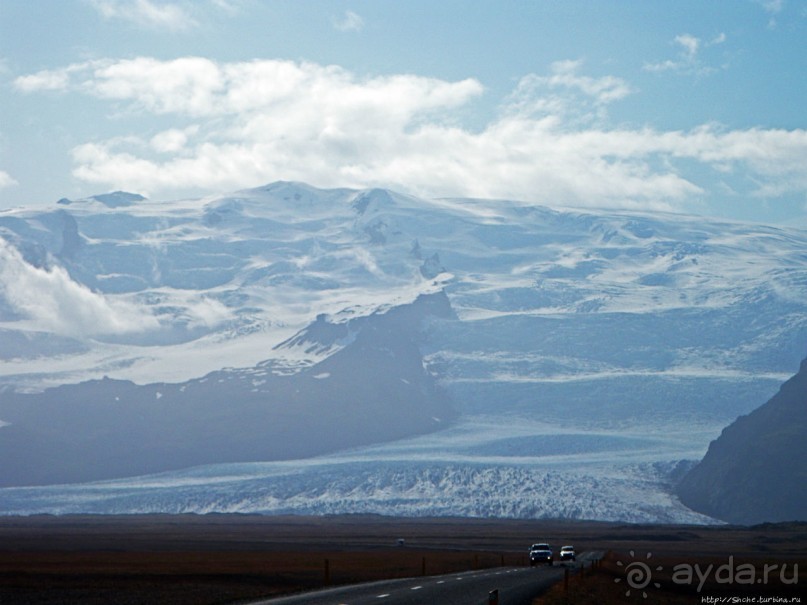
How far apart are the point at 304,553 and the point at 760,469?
269 feet

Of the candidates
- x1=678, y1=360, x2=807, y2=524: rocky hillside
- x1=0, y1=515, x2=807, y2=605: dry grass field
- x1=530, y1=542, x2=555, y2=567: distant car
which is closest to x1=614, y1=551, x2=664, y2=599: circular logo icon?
x1=0, y1=515, x2=807, y2=605: dry grass field

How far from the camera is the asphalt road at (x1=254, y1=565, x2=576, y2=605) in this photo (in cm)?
3278

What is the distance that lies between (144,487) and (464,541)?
69776mm

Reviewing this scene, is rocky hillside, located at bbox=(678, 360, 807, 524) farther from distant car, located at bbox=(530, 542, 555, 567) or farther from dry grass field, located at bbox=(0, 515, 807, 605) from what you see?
distant car, located at bbox=(530, 542, 555, 567)

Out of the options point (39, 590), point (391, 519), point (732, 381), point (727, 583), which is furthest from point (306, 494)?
point (39, 590)

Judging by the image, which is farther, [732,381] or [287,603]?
[732,381]

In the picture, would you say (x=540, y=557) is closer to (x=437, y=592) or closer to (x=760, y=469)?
(x=437, y=592)

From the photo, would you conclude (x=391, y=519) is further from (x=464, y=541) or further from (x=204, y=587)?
(x=204, y=587)

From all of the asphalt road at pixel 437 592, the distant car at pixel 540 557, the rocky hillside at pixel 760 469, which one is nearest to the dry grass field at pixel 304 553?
the asphalt road at pixel 437 592

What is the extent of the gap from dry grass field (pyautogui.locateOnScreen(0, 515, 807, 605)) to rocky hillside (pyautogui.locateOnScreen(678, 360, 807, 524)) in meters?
16.3

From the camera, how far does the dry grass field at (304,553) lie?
4300 centimetres

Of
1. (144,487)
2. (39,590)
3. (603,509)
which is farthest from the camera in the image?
(144,487)

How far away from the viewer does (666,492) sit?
14288 cm

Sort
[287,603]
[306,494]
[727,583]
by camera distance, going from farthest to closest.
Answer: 1. [306,494]
2. [727,583]
3. [287,603]
